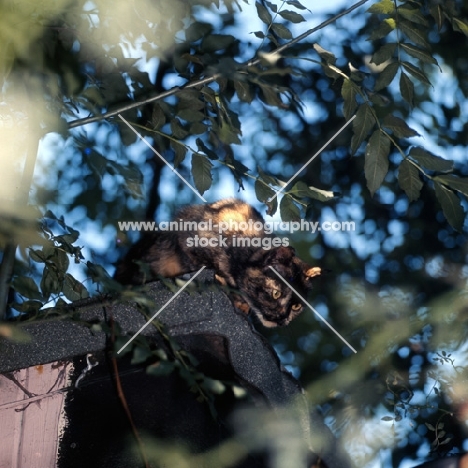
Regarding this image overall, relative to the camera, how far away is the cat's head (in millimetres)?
4125

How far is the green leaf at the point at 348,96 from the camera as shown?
2375 millimetres

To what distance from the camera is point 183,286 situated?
2131mm

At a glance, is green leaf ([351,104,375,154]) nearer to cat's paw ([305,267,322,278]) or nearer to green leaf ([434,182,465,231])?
green leaf ([434,182,465,231])

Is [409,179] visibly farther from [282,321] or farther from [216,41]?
[282,321]

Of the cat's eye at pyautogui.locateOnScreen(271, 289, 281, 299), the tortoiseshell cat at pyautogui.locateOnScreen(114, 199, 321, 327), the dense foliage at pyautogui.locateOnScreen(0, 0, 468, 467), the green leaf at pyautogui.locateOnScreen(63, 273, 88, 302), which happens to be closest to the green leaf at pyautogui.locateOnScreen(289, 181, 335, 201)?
the dense foliage at pyautogui.locateOnScreen(0, 0, 468, 467)

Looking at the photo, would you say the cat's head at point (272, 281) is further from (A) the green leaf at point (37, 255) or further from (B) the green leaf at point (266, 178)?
(A) the green leaf at point (37, 255)

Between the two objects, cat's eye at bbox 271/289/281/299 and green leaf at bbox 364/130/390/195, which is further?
cat's eye at bbox 271/289/281/299

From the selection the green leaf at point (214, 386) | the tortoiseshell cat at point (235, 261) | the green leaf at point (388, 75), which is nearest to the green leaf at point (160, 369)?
the green leaf at point (214, 386)

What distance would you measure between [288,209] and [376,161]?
0.41m

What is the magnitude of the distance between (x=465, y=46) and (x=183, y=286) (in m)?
4.13

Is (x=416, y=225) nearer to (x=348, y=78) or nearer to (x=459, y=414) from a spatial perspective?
(x=459, y=414)

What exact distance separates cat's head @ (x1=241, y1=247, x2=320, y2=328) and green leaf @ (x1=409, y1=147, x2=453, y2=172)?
1808mm

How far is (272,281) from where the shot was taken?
4172 millimetres

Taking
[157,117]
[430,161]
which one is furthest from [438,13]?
[157,117]
